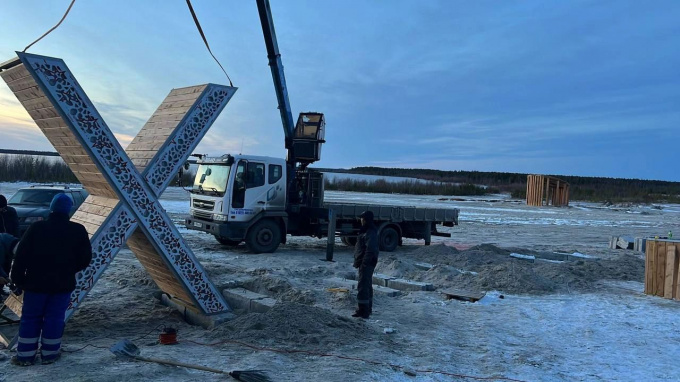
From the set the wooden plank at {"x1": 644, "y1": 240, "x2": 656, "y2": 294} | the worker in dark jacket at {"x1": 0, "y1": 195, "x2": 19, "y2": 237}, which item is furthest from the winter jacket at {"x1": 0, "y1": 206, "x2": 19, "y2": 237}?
the wooden plank at {"x1": 644, "y1": 240, "x2": 656, "y2": 294}

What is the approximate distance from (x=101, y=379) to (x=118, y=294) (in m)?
4.37

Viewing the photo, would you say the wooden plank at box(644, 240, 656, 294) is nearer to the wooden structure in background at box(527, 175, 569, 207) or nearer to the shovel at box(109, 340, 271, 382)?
the shovel at box(109, 340, 271, 382)

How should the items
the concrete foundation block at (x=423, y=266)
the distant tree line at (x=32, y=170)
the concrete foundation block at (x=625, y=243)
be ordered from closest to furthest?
1. the concrete foundation block at (x=423, y=266)
2. the concrete foundation block at (x=625, y=243)
3. the distant tree line at (x=32, y=170)

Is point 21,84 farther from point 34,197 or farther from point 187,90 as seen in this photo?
point 34,197

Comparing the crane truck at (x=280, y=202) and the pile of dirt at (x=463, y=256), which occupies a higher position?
the crane truck at (x=280, y=202)

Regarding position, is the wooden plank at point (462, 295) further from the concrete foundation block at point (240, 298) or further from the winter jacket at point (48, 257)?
the winter jacket at point (48, 257)

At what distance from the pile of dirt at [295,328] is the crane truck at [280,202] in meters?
6.98

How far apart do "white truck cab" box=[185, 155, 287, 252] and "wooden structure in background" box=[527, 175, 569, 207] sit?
122 ft

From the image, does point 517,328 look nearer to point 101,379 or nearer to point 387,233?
point 101,379

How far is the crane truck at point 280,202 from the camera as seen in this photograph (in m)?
14.0

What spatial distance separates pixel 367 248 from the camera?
7914mm

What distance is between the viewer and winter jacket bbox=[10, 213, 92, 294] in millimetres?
5238

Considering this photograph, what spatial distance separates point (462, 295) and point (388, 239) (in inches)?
281

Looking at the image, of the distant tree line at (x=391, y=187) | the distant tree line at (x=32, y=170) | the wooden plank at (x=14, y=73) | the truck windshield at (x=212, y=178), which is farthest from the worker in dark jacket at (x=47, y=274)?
the distant tree line at (x=391, y=187)
